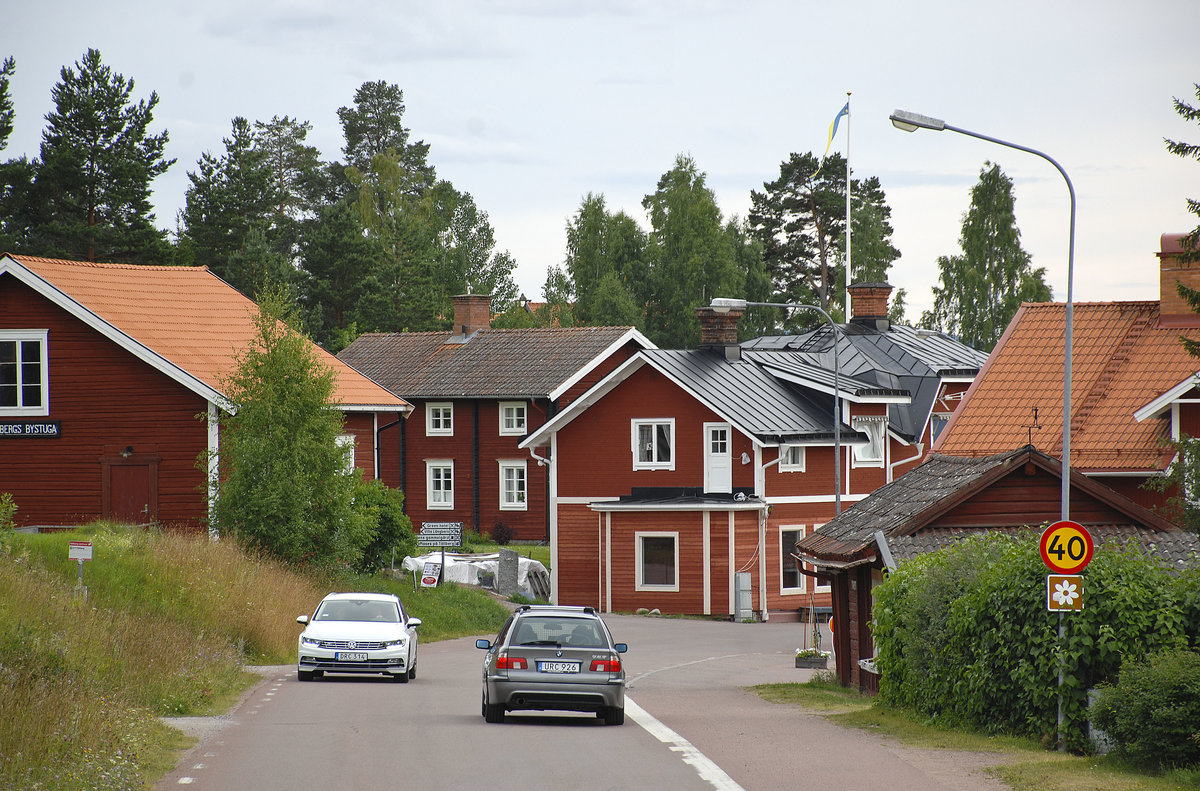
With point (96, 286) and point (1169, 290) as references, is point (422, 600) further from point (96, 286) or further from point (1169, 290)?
point (1169, 290)

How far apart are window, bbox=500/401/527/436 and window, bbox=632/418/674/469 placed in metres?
11.5

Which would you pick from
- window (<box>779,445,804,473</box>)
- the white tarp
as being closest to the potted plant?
window (<box>779,445,804,473</box>)

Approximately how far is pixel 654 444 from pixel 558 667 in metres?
28.4

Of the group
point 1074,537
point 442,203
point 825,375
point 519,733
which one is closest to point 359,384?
point 825,375

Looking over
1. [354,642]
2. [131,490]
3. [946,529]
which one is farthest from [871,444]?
[354,642]

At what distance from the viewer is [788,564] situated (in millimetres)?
43906

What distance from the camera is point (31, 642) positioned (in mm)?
14398

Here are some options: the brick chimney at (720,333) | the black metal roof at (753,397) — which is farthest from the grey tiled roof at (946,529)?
the brick chimney at (720,333)

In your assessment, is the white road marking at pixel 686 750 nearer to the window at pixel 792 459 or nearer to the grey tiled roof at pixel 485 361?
the window at pixel 792 459

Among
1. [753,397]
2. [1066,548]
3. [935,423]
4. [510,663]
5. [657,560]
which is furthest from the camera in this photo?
[935,423]

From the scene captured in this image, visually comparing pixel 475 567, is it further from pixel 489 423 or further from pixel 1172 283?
pixel 1172 283

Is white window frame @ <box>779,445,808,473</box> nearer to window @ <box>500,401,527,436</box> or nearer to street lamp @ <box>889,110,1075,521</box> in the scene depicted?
window @ <box>500,401,527,436</box>

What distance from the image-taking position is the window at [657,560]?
43125 mm

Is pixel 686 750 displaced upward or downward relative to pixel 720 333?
downward
